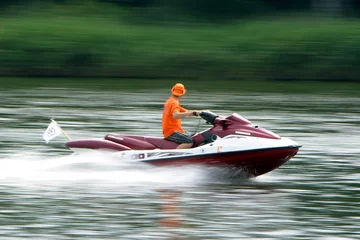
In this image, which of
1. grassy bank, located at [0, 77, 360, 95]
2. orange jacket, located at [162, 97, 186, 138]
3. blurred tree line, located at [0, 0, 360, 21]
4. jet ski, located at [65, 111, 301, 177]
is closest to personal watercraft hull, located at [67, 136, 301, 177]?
jet ski, located at [65, 111, 301, 177]

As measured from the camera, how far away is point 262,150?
14.0 metres

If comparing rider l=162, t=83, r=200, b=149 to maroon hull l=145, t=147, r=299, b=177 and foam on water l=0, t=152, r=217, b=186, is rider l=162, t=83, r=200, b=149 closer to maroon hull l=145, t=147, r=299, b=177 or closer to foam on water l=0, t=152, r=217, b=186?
maroon hull l=145, t=147, r=299, b=177

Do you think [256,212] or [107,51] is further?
[107,51]

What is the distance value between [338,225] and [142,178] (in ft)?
12.4

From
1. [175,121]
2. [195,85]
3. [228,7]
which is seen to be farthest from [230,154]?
[228,7]

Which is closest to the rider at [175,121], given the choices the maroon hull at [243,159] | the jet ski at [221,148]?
the jet ski at [221,148]

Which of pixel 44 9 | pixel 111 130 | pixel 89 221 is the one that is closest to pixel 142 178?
pixel 89 221

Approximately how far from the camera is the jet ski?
14008 mm

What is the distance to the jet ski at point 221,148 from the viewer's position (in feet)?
46.0

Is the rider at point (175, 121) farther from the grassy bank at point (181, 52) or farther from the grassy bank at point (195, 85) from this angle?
the grassy bank at point (181, 52)

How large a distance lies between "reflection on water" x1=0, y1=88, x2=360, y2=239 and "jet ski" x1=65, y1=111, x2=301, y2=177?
0.20m

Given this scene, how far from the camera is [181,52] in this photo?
40594 mm

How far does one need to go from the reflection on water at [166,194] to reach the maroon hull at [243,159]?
7.6 inches

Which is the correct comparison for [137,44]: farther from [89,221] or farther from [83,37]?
[89,221]
